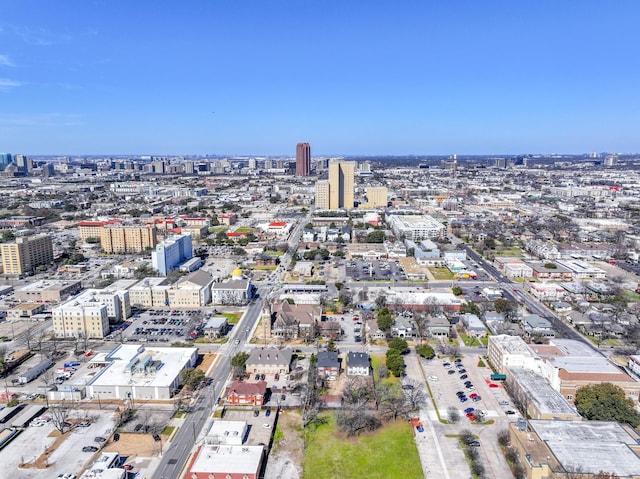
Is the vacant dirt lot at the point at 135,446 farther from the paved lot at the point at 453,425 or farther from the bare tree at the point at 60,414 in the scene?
the paved lot at the point at 453,425

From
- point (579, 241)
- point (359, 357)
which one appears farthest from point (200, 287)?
point (579, 241)

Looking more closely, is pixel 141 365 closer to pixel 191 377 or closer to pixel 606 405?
pixel 191 377

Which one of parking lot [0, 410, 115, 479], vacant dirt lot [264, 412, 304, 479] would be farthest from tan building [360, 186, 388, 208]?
parking lot [0, 410, 115, 479]

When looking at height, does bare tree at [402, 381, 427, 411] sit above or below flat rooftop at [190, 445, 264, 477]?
below

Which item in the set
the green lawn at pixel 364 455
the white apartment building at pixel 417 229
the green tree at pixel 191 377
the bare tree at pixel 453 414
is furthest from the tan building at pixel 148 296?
the white apartment building at pixel 417 229

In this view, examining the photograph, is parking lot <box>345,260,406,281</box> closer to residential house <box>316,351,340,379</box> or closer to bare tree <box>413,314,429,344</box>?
bare tree <box>413,314,429,344</box>
